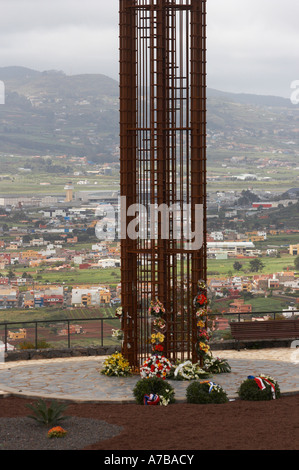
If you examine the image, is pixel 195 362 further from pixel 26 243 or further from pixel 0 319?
pixel 26 243

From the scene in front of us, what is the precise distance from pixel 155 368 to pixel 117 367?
0.83 meters

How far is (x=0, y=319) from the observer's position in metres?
37.7

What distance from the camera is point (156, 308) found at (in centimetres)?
1160

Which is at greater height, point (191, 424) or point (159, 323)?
point (159, 323)

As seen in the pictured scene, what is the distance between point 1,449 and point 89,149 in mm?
61187

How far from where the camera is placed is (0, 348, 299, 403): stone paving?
35.3 feet

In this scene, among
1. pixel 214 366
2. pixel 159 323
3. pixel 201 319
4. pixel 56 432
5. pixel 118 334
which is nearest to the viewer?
pixel 56 432

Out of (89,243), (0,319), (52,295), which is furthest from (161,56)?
(89,243)

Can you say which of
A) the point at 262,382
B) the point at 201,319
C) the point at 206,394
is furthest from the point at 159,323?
the point at 262,382

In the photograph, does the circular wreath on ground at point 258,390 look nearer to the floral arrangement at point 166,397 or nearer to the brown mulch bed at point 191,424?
the brown mulch bed at point 191,424

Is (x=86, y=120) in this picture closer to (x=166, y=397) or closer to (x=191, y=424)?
(x=166, y=397)

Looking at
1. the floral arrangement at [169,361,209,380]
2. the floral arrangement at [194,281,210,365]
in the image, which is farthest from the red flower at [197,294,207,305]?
the floral arrangement at [169,361,209,380]

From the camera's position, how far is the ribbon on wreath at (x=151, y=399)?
32.8ft

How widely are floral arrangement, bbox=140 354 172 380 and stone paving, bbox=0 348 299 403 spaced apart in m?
0.23
